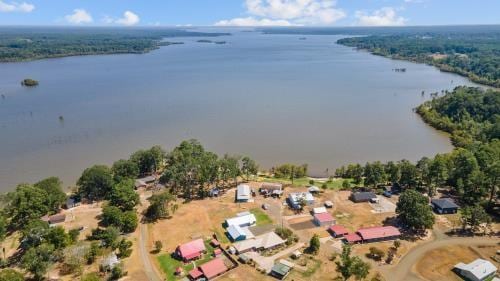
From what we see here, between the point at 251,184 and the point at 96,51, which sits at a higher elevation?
the point at 96,51

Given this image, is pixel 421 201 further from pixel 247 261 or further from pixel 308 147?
pixel 308 147

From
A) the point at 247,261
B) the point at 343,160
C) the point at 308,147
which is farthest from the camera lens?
the point at 308,147

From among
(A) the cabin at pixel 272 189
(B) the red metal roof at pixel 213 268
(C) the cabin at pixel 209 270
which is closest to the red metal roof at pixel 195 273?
(C) the cabin at pixel 209 270

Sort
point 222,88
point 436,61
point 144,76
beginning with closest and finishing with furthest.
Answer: point 222,88, point 144,76, point 436,61

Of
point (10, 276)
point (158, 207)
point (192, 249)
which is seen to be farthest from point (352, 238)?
point (10, 276)

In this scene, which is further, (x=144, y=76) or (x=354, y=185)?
(x=144, y=76)

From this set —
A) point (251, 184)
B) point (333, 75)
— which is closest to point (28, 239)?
point (251, 184)

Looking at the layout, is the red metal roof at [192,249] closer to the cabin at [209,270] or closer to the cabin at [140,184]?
the cabin at [209,270]
